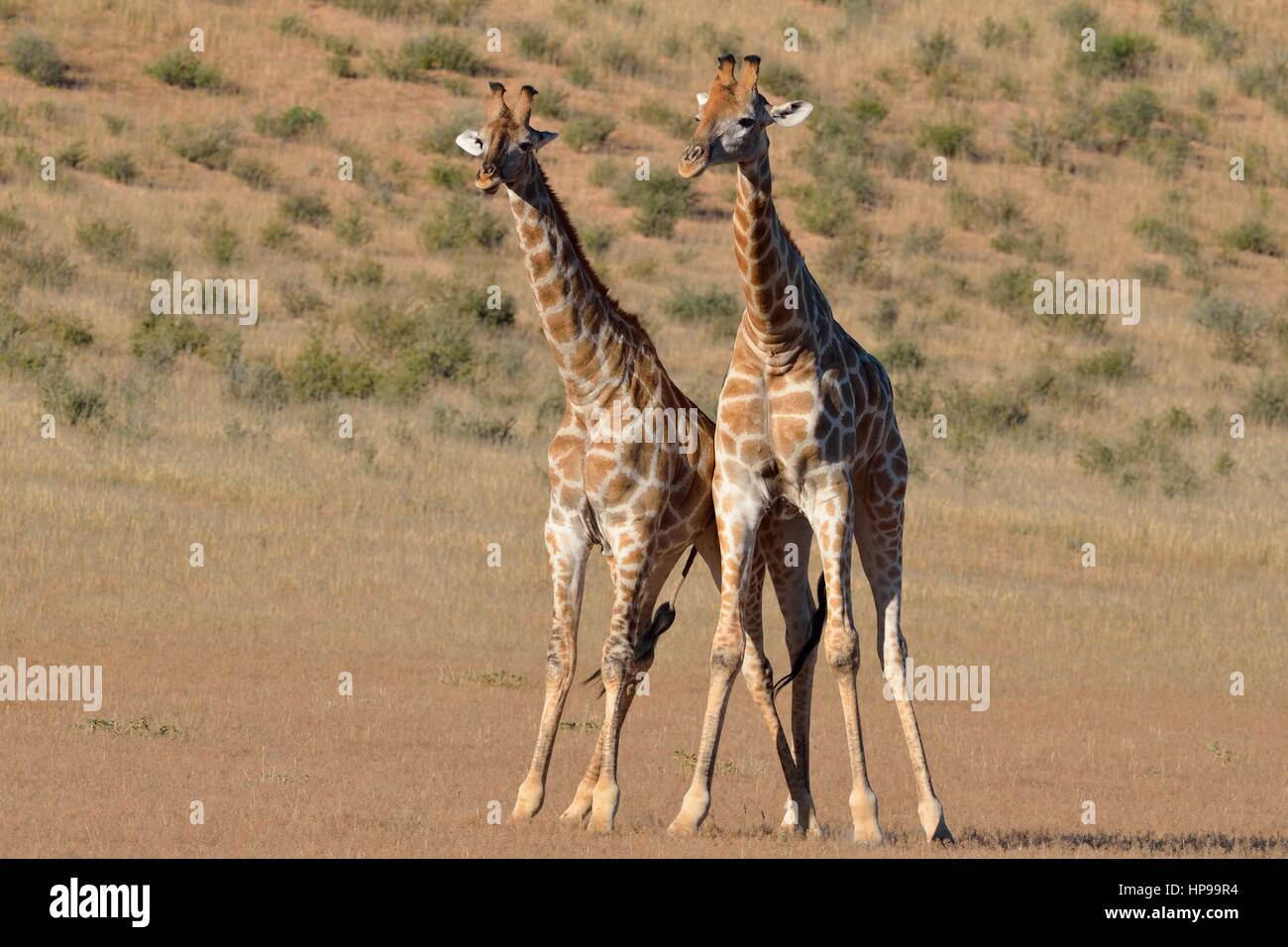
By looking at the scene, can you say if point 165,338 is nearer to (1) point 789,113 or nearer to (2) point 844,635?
(1) point 789,113

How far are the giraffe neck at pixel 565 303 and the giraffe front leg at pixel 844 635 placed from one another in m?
1.30

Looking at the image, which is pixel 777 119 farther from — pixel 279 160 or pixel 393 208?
pixel 279 160

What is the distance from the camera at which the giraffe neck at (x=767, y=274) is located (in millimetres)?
9164

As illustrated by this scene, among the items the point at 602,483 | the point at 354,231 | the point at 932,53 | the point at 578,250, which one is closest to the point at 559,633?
the point at 602,483

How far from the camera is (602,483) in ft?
31.1

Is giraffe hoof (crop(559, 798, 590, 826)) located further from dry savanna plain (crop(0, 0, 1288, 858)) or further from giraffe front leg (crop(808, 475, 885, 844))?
giraffe front leg (crop(808, 475, 885, 844))

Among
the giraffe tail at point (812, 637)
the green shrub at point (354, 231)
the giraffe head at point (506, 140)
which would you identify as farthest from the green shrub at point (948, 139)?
the giraffe head at point (506, 140)

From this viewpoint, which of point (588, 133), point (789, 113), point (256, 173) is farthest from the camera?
point (588, 133)

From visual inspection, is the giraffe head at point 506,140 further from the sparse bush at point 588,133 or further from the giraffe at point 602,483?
the sparse bush at point 588,133

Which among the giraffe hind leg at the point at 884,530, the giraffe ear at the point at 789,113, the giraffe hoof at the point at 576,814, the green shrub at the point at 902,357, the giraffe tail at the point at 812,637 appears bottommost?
the giraffe hoof at the point at 576,814

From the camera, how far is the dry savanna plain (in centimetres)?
1170

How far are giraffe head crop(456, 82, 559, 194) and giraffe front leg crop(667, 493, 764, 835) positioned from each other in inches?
76.9

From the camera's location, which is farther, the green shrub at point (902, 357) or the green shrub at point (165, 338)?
the green shrub at point (902, 357)

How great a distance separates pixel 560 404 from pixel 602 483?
57.0 feet
